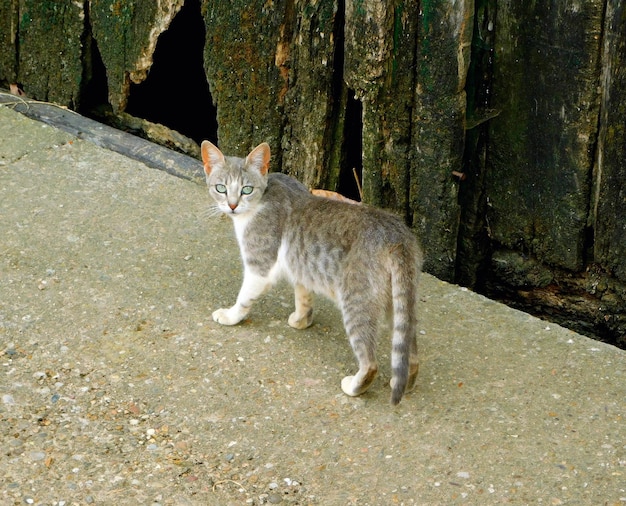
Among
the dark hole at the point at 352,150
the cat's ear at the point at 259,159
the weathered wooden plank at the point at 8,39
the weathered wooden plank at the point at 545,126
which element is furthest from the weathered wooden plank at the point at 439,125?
the weathered wooden plank at the point at 8,39

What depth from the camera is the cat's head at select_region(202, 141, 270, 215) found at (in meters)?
4.87

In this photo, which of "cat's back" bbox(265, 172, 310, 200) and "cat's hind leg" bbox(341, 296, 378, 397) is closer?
"cat's hind leg" bbox(341, 296, 378, 397)

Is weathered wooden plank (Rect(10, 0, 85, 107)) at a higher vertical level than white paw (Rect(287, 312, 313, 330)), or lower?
higher

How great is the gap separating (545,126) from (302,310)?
1.46m

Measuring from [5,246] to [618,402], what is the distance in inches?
127

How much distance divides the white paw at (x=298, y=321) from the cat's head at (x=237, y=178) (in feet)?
1.83

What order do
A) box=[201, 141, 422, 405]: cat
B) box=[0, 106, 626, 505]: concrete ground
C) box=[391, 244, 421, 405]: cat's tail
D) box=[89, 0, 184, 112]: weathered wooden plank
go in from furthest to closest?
box=[89, 0, 184, 112]: weathered wooden plank < box=[201, 141, 422, 405]: cat < box=[391, 244, 421, 405]: cat's tail < box=[0, 106, 626, 505]: concrete ground

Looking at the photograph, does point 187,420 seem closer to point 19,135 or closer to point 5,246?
point 5,246

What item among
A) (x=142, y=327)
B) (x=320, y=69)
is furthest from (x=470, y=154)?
(x=142, y=327)

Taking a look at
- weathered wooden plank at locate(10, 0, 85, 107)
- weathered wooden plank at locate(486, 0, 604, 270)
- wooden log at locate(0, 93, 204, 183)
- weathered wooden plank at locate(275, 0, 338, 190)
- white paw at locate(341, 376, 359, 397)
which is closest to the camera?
white paw at locate(341, 376, 359, 397)

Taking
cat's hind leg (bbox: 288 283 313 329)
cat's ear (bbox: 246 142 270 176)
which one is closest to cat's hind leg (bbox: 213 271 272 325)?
cat's hind leg (bbox: 288 283 313 329)

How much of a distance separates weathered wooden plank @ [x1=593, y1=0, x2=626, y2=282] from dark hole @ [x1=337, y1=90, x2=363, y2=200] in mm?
1423

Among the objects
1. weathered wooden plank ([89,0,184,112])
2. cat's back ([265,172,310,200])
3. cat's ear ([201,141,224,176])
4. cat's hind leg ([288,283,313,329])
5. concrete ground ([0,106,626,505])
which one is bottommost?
concrete ground ([0,106,626,505])

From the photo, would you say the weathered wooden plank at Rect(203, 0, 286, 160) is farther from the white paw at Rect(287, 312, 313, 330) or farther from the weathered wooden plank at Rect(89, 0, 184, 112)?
the white paw at Rect(287, 312, 313, 330)
